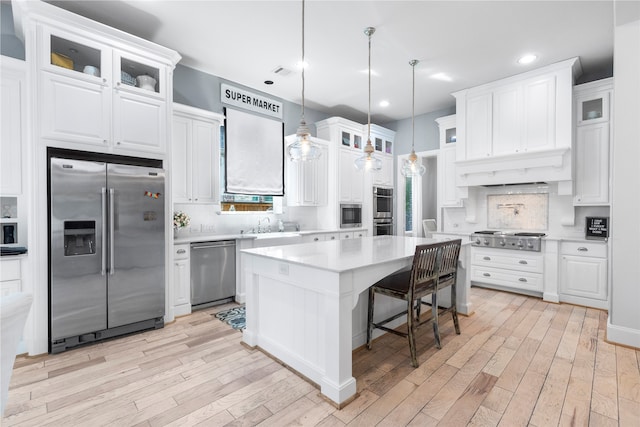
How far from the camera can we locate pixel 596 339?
287cm

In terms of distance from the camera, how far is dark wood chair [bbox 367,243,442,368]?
2369mm

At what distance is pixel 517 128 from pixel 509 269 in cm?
199

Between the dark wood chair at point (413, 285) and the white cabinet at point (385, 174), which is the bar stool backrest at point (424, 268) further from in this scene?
the white cabinet at point (385, 174)

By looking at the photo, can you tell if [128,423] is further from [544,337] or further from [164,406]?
[544,337]

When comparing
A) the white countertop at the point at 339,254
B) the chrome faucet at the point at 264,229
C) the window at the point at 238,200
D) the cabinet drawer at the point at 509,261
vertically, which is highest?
the window at the point at 238,200

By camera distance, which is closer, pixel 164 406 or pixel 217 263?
pixel 164 406

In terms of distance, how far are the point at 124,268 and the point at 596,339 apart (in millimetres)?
4523

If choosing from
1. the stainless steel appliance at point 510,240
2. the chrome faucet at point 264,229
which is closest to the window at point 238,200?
the chrome faucet at point 264,229

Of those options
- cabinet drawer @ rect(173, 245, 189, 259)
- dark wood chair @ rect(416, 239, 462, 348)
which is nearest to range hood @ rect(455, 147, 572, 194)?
dark wood chair @ rect(416, 239, 462, 348)

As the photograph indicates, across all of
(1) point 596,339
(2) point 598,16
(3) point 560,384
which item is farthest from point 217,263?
(2) point 598,16

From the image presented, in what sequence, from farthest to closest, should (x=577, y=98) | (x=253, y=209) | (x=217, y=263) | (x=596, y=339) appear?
(x=253, y=209) → (x=577, y=98) → (x=217, y=263) → (x=596, y=339)

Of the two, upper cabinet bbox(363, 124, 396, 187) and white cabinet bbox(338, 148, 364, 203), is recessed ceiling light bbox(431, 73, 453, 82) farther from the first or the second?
white cabinet bbox(338, 148, 364, 203)

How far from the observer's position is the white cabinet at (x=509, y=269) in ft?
13.5

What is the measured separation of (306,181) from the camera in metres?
5.10
